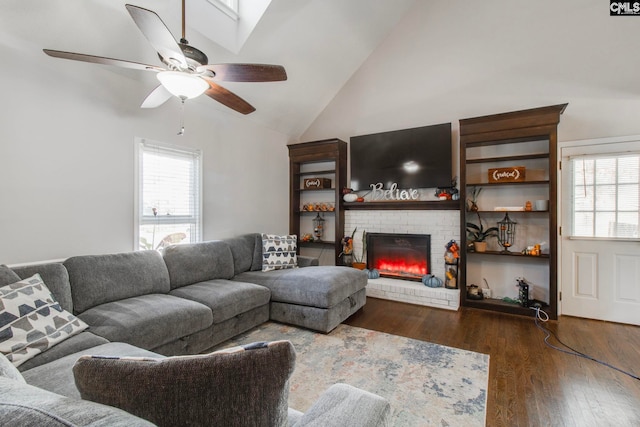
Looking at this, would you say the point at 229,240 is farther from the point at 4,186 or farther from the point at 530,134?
the point at 530,134

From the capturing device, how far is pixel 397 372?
231 cm

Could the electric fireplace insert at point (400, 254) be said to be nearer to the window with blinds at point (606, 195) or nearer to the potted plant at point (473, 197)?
the potted plant at point (473, 197)

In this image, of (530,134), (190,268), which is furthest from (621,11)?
(190,268)

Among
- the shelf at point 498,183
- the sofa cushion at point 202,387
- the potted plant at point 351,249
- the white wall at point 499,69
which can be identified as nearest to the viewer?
the sofa cushion at point 202,387

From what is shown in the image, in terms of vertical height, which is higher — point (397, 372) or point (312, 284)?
point (312, 284)

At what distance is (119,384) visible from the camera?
0.68 metres

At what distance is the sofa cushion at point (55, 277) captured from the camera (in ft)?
6.75

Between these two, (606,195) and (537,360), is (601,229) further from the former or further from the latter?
(537,360)

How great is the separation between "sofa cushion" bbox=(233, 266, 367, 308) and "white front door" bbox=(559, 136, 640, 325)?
2.45 meters

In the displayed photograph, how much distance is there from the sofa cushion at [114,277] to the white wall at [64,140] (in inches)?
13.9

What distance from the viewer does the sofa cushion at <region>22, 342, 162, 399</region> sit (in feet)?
4.30

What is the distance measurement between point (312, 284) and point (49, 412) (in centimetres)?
259

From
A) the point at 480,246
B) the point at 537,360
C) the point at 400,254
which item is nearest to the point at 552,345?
the point at 537,360

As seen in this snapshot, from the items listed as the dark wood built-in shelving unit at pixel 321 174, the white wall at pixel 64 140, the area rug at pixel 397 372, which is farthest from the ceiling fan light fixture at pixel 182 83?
the dark wood built-in shelving unit at pixel 321 174
